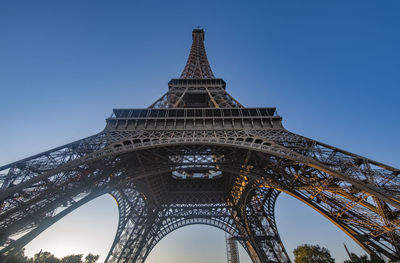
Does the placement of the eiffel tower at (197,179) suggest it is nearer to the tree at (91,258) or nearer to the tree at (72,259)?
the tree at (72,259)

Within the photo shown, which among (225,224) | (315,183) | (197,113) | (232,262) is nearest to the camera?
(315,183)

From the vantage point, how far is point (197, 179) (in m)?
20.8

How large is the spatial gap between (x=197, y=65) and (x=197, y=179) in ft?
52.1

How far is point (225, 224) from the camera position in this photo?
20141 mm

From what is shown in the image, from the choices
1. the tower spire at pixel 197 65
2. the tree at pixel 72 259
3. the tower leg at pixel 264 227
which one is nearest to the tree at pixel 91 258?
the tree at pixel 72 259

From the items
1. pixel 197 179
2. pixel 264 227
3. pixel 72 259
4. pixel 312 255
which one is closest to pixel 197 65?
pixel 197 179

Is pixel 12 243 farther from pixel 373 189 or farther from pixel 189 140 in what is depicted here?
pixel 373 189

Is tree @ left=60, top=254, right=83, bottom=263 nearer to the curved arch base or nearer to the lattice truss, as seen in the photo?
the curved arch base

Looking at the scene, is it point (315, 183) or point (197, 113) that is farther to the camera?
point (197, 113)

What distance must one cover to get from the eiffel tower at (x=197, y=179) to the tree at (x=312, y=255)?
535cm

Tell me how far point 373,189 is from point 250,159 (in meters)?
6.47

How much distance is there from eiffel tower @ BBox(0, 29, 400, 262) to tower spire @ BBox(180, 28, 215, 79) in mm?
3879

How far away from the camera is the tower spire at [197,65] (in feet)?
78.2

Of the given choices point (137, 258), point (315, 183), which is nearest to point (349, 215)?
point (315, 183)
